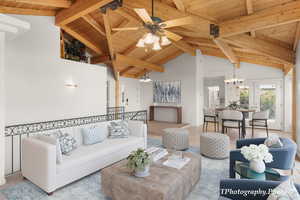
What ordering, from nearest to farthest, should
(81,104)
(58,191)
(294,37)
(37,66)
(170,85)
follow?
(58,191), (294,37), (37,66), (81,104), (170,85)

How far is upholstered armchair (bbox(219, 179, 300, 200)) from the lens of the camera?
1.43 meters

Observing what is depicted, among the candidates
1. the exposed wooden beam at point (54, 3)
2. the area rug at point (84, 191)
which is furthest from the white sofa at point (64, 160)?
the exposed wooden beam at point (54, 3)

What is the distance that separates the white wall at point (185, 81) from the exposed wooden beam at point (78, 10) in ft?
19.0

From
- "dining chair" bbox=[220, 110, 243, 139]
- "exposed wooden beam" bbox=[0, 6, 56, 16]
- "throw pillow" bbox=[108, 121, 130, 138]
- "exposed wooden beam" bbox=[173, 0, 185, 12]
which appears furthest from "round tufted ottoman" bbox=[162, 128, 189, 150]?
"exposed wooden beam" bbox=[0, 6, 56, 16]

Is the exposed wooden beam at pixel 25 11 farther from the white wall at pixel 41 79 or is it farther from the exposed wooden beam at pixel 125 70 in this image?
the exposed wooden beam at pixel 125 70

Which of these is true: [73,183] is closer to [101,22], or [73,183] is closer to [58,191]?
[58,191]

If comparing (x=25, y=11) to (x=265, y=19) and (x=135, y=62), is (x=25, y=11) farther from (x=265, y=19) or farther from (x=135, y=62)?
(x=265, y=19)

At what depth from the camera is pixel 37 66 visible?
3.92 metres

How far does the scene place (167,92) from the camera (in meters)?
9.06

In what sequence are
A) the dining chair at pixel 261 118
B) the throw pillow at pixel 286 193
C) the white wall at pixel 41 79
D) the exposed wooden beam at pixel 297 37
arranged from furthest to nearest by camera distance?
1. the dining chair at pixel 261 118
2. the white wall at pixel 41 79
3. the exposed wooden beam at pixel 297 37
4. the throw pillow at pixel 286 193

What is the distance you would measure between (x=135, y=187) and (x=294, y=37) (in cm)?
464

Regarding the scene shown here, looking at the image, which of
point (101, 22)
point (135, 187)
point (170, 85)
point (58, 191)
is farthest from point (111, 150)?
point (170, 85)

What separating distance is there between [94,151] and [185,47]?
591cm

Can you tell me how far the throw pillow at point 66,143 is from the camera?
273 centimetres
